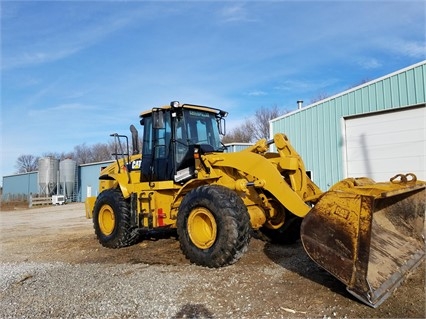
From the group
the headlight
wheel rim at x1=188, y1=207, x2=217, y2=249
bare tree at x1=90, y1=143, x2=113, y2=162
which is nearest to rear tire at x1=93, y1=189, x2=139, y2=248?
wheel rim at x1=188, y1=207, x2=217, y2=249

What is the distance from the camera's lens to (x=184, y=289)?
206 inches

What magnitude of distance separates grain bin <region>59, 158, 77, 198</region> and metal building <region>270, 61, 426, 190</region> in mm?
28908

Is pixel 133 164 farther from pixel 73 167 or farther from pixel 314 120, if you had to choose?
pixel 73 167

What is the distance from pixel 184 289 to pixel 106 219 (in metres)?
4.17

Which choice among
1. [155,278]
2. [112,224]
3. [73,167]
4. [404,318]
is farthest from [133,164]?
[73,167]

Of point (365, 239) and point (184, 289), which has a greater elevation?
point (365, 239)

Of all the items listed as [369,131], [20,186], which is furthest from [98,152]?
[369,131]

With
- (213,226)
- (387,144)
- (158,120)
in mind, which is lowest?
(213,226)

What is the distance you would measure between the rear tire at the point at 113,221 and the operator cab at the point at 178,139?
74 cm

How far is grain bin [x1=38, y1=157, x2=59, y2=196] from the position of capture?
124 feet

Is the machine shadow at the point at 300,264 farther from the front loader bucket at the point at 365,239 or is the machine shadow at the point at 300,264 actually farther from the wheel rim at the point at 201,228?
the wheel rim at the point at 201,228

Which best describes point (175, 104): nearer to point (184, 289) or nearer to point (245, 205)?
point (245, 205)

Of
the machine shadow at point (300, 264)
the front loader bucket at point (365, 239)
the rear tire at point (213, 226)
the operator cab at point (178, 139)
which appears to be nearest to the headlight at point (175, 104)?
the operator cab at point (178, 139)

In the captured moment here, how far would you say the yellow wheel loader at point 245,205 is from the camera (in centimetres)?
450
